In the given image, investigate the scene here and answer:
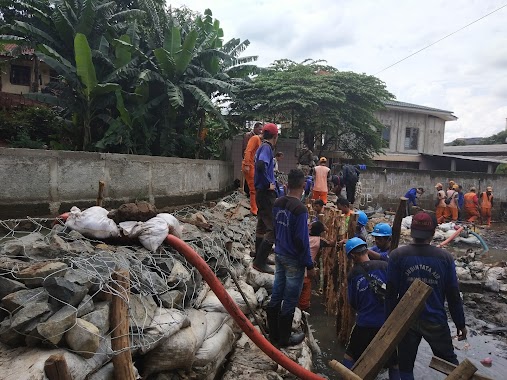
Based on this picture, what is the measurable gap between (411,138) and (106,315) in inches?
886

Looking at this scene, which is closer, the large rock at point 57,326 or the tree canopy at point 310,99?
the large rock at point 57,326

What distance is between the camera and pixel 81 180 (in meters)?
6.66

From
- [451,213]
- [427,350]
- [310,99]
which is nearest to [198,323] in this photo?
[427,350]

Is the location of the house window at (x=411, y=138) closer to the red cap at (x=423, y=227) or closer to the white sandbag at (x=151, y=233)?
the red cap at (x=423, y=227)

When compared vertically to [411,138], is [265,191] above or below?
below

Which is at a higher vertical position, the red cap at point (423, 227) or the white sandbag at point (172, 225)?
the red cap at point (423, 227)

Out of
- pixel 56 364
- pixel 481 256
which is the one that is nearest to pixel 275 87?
pixel 481 256

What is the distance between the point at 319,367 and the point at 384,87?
40.9 ft

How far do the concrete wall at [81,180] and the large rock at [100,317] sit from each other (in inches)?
165

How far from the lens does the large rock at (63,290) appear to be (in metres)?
2.41

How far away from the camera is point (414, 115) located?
72.1ft

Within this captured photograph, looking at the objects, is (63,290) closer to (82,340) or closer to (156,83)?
(82,340)

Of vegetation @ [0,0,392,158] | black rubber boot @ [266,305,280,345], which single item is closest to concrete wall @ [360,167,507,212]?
vegetation @ [0,0,392,158]

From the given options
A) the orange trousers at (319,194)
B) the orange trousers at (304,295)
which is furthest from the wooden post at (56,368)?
the orange trousers at (319,194)
